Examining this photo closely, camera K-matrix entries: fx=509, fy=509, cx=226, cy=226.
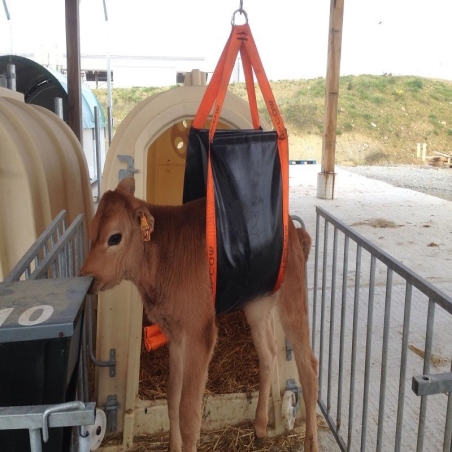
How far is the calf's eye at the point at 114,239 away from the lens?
213 centimetres

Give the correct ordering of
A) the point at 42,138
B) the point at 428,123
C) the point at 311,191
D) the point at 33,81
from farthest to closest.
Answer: the point at 428,123 → the point at 311,191 → the point at 33,81 → the point at 42,138

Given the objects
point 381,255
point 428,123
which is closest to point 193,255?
point 381,255

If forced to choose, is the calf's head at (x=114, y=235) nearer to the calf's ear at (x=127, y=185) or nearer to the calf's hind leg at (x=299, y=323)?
the calf's ear at (x=127, y=185)

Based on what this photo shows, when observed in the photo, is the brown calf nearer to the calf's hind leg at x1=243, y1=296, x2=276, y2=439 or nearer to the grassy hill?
the calf's hind leg at x1=243, y1=296, x2=276, y2=439

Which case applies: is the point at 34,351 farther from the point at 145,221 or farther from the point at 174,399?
the point at 174,399

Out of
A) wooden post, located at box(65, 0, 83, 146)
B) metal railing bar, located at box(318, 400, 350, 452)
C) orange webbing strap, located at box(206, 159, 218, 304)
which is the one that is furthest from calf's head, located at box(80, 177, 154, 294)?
wooden post, located at box(65, 0, 83, 146)

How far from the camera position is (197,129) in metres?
2.34

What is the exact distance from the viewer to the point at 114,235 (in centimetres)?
214

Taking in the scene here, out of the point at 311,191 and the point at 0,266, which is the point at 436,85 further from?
the point at 0,266

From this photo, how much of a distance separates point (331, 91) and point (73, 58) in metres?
5.94

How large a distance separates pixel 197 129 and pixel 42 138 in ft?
6.61

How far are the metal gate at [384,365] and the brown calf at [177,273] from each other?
36 centimetres

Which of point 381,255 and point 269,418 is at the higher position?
point 381,255

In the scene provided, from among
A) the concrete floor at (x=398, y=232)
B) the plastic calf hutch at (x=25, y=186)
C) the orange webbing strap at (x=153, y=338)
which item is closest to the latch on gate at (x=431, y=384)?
the concrete floor at (x=398, y=232)
